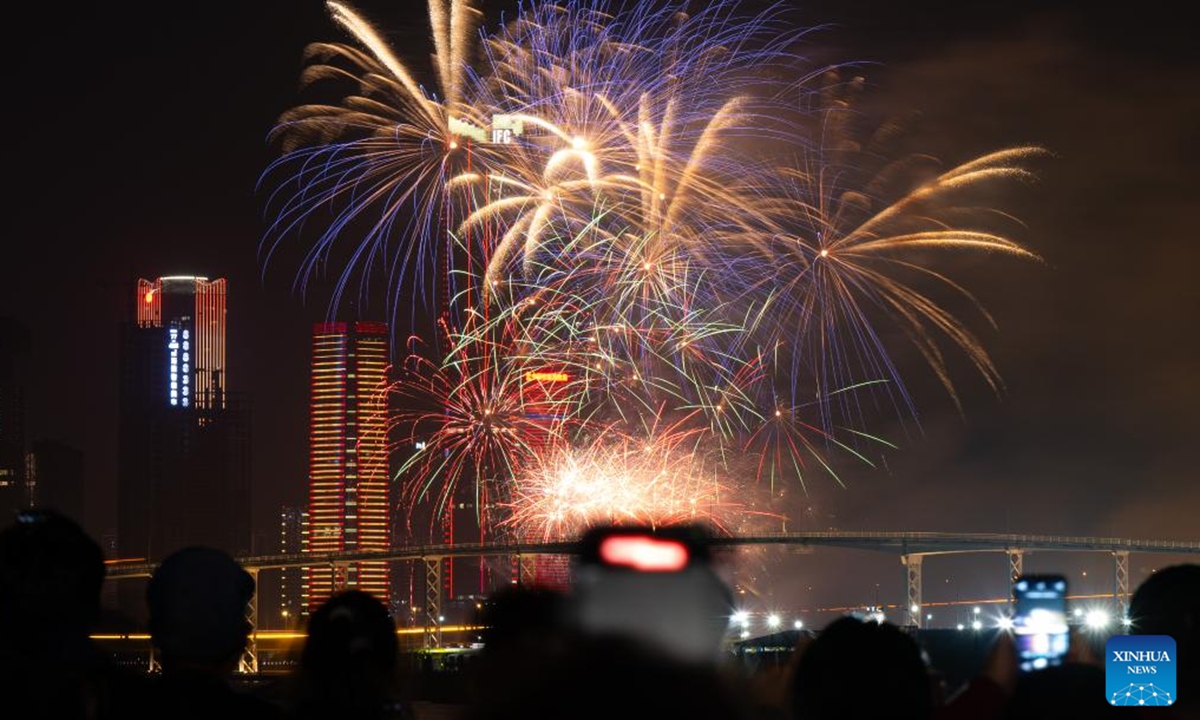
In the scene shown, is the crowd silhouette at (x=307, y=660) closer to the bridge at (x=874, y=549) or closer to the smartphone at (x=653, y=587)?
the smartphone at (x=653, y=587)

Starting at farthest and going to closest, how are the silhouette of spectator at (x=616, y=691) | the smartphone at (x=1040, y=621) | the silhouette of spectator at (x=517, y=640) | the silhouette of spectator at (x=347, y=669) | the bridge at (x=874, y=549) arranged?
1. the bridge at (x=874, y=549)
2. the silhouette of spectator at (x=347, y=669)
3. the smartphone at (x=1040, y=621)
4. the silhouette of spectator at (x=517, y=640)
5. the silhouette of spectator at (x=616, y=691)

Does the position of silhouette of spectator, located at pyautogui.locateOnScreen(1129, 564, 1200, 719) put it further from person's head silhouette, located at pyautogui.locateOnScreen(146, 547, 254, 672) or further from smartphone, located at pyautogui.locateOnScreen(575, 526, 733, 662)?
person's head silhouette, located at pyautogui.locateOnScreen(146, 547, 254, 672)

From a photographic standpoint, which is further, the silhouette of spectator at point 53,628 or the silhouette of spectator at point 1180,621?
the silhouette of spectator at point 1180,621

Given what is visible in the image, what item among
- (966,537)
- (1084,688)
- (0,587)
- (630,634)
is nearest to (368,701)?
(0,587)

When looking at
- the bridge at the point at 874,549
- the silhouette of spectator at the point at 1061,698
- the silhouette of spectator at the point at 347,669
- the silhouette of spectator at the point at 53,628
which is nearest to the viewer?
the silhouette of spectator at the point at 53,628

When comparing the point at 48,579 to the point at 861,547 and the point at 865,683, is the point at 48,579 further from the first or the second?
the point at 861,547

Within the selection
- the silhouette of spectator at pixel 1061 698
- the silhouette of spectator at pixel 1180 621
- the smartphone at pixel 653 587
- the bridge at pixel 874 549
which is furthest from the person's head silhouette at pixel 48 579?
the bridge at pixel 874 549

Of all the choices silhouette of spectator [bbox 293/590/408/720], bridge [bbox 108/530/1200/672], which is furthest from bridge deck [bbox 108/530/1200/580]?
silhouette of spectator [bbox 293/590/408/720]

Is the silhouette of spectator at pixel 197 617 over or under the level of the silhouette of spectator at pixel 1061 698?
over
